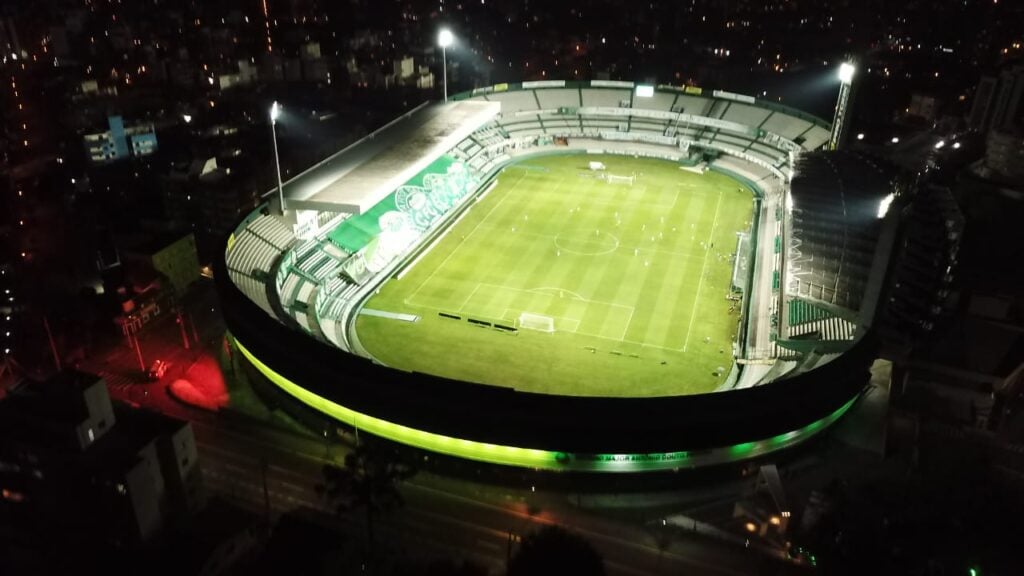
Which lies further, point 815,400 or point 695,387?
point 695,387

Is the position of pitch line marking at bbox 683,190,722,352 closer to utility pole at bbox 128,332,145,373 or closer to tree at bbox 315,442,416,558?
tree at bbox 315,442,416,558

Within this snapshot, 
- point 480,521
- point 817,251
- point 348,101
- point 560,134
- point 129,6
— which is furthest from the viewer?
point 129,6

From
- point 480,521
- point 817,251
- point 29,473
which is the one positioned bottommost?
point 480,521

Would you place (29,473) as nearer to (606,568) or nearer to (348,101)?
(606,568)

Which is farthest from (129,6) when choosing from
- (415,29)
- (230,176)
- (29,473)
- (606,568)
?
(606,568)

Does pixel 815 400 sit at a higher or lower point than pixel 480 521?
higher

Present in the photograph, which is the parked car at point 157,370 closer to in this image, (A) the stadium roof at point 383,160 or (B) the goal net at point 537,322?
(A) the stadium roof at point 383,160

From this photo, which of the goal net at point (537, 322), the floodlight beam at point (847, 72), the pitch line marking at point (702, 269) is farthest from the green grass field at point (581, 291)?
the floodlight beam at point (847, 72)

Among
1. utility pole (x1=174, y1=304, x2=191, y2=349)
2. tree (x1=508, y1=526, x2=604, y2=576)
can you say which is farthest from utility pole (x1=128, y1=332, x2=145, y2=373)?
tree (x1=508, y1=526, x2=604, y2=576)
